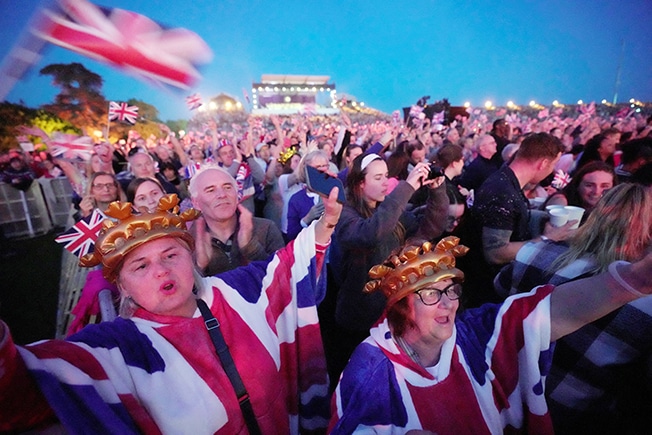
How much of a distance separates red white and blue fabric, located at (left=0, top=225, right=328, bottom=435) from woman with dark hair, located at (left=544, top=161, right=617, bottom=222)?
273 centimetres

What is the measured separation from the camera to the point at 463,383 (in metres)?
1.47

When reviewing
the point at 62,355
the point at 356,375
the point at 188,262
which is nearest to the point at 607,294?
the point at 356,375

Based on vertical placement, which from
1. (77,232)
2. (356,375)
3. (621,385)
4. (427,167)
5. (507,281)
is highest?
(427,167)

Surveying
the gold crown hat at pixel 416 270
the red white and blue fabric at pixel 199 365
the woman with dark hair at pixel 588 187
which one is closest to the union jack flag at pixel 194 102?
the red white and blue fabric at pixel 199 365

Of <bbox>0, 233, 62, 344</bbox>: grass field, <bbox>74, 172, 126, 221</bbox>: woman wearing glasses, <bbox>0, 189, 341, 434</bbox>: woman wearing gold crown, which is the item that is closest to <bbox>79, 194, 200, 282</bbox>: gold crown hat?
<bbox>0, 189, 341, 434</bbox>: woman wearing gold crown

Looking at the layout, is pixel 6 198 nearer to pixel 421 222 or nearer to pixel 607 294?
pixel 421 222

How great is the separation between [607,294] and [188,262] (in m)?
1.86

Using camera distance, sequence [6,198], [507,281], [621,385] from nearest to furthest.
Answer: [621,385]
[507,281]
[6,198]

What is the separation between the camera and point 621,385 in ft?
5.54

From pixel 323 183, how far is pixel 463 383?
4.13 feet

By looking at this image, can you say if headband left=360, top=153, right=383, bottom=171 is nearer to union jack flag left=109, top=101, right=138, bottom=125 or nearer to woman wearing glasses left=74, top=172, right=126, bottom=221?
woman wearing glasses left=74, top=172, right=126, bottom=221

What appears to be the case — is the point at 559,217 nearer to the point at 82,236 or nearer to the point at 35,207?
the point at 82,236

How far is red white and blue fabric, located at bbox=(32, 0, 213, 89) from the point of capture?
1254mm

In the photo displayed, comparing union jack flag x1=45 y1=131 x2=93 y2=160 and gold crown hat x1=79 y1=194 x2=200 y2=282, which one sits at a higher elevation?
union jack flag x1=45 y1=131 x2=93 y2=160
